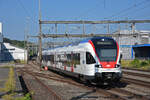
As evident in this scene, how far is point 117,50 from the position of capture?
13680mm

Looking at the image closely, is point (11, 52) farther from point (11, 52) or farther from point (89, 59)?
point (89, 59)

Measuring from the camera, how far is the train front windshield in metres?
13.2

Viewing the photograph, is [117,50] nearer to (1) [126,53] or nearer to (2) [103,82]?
(2) [103,82]

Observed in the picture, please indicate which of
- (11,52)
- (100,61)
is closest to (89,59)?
(100,61)

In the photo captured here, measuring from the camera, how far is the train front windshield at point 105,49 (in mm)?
13203

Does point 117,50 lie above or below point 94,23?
below

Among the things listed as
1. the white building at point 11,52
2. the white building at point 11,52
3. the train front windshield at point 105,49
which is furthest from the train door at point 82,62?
the white building at point 11,52

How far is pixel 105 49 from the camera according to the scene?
13.5 metres

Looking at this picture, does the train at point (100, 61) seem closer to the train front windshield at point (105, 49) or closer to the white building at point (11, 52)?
the train front windshield at point (105, 49)

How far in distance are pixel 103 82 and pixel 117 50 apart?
204cm

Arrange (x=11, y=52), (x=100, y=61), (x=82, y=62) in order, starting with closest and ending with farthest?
(x=100, y=61), (x=82, y=62), (x=11, y=52)

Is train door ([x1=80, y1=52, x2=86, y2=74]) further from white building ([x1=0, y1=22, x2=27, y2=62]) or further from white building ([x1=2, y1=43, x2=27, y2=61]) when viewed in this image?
white building ([x1=2, y1=43, x2=27, y2=61])

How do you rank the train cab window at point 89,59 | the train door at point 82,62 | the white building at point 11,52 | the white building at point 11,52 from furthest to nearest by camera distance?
1. the white building at point 11,52
2. the white building at point 11,52
3. the train door at point 82,62
4. the train cab window at point 89,59

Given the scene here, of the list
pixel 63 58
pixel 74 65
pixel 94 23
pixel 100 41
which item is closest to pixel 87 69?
pixel 100 41
